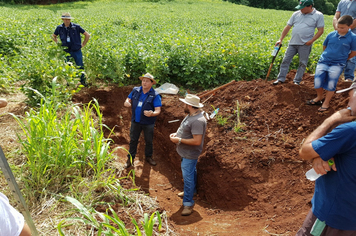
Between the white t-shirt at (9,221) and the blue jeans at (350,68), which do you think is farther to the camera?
the blue jeans at (350,68)

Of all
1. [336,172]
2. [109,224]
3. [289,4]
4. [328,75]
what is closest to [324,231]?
[336,172]

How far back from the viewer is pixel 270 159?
447cm

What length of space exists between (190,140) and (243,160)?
1285 mm

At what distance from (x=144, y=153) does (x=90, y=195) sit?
2.58m

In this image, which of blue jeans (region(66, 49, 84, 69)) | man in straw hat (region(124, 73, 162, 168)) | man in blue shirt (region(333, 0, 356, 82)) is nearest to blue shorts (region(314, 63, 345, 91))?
man in blue shirt (region(333, 0, 356, 82))

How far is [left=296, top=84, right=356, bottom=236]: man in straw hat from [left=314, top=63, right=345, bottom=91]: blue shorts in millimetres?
3265

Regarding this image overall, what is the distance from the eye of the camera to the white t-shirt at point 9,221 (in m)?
1.38

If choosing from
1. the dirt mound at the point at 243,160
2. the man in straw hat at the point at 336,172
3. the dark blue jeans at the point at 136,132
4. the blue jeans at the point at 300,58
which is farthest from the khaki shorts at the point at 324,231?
the blue jeans at the point at 300,58

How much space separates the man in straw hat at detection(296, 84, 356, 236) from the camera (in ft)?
6.11

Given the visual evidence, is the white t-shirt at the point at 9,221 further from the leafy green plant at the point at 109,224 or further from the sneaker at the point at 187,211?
the sneaker at the point at 187,211

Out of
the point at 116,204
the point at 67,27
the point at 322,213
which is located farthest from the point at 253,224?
the point at 67,27

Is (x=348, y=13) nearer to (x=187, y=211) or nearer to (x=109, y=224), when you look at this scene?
(x=187, y=211)

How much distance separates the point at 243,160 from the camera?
455 cm

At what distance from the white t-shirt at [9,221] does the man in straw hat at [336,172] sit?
6.92 ft
